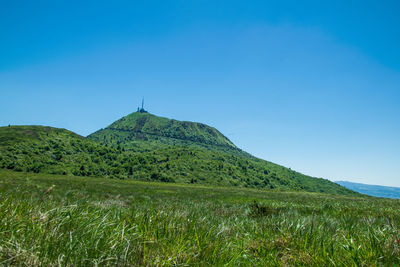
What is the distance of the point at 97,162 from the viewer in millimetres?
151125

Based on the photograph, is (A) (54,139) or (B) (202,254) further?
(A) (54,139)

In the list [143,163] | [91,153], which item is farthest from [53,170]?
[143,163]

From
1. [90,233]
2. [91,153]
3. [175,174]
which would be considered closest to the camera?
[90,233]

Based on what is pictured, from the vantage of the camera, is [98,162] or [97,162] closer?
[97,162]

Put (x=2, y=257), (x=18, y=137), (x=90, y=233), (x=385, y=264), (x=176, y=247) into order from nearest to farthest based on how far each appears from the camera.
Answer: (x=2, y=257) < (x=385, y=264) < (x=176, y=247) < (x=90, y=233) < (x=18, y=137)

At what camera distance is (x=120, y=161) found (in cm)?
16725

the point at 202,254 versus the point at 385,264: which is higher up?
the point at 385,264

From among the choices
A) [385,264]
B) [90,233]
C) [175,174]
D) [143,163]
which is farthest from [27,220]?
[143,163]

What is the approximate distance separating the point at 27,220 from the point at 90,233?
2.28 feet

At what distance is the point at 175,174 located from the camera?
15288 centimetres

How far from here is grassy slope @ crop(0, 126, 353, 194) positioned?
11844 centimetres

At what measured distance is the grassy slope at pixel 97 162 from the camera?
389 feet

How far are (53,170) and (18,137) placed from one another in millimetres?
55886

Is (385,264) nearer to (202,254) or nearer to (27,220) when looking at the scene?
(202,254)
